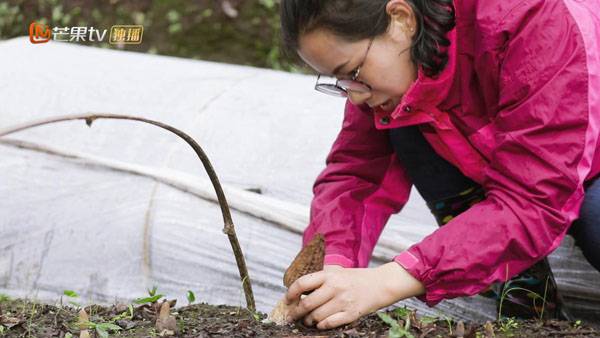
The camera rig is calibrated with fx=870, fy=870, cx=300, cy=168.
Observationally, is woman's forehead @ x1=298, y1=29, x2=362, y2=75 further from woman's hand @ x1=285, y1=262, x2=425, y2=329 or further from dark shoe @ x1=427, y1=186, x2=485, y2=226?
dark shoe @ x1=427, y1=186, x2=485, y2=226

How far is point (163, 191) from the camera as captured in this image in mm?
2553

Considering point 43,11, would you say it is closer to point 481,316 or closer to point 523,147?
point 481,316

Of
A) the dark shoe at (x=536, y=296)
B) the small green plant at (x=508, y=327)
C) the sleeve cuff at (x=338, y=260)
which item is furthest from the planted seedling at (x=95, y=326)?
the dark shoe at (x=536, y=296)

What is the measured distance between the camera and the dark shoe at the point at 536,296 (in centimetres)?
209

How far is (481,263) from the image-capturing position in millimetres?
1577

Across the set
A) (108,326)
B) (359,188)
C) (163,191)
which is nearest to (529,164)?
(359,188)

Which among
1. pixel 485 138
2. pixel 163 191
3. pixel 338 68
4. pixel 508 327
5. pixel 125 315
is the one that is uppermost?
pixel 338 68

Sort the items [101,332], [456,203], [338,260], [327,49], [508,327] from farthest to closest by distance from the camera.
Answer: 1. [456,203]
2. [338,260]
3. [508,327]
4. [327,49]
5. [101,332]

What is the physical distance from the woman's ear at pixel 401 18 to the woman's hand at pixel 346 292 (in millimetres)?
442

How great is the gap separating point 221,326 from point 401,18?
0.67 metres

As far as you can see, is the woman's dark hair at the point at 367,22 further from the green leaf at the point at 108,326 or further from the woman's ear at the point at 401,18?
the green leaf at the point at 108,326

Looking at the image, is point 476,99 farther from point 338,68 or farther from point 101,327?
point 101,327

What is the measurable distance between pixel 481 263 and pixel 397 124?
14.6 inches

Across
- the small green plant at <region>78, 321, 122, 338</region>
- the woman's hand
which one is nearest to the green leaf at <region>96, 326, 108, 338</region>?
the small green plant at <region>78, 321, 122, 338</region>
